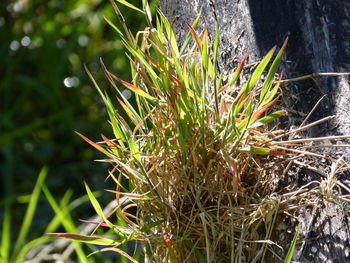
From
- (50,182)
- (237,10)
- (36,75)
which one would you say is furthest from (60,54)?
(237,10)

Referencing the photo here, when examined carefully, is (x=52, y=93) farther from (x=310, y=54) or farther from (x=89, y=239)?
(x=310, y=54)

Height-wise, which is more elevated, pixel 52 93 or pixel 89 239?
pixel 89 239

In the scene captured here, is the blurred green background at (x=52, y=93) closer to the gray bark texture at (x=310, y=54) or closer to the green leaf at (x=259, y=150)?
the gray bark texture at (x=310, y=54)

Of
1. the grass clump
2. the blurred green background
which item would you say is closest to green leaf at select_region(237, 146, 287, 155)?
the grass clump

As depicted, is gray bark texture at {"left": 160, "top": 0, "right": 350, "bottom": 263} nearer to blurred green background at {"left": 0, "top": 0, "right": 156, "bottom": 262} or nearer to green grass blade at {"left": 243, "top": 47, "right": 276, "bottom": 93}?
green grass blade at {"left": 243, "top": 47, "right": 276, "bottom": 93}

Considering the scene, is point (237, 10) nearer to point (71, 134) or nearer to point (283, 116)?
point (283, 116)

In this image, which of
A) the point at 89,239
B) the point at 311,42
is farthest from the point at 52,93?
the point at 311,42
